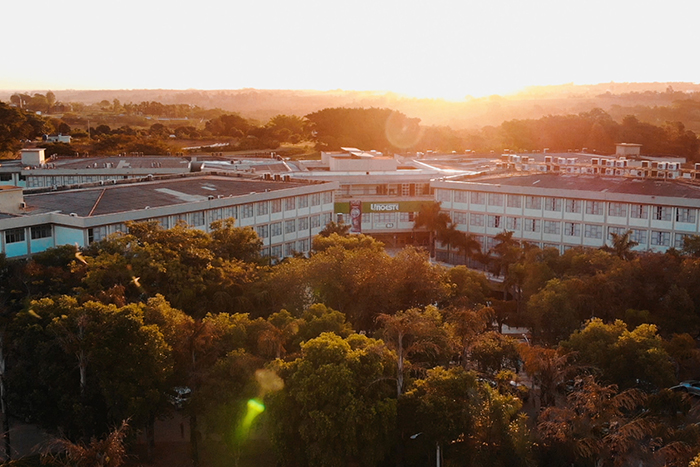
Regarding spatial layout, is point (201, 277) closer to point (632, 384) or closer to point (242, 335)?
point (242, 335)

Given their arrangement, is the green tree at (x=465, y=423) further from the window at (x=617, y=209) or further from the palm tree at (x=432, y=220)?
the palm tree at (x=432, y=220)

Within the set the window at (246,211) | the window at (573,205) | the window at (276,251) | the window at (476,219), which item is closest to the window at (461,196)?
the window at (476,219)

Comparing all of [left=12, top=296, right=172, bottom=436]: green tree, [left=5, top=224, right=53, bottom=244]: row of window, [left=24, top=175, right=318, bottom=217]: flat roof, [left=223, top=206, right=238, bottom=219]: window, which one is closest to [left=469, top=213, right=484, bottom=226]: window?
[left=24, top=175, right=318, bottom=217]: flat roof

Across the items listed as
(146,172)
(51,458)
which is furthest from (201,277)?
(146,172)

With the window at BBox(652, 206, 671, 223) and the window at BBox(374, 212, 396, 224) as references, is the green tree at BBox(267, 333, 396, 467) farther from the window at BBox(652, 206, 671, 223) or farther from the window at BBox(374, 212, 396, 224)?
the window at BBox(374, 212, 396, 224)

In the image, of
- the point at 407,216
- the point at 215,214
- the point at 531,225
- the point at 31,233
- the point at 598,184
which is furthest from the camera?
the point at 407,216

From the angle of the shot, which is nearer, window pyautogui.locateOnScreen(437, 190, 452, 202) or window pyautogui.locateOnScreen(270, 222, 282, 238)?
window pyautogui.locateOnScreen(270, 222, 282, 238)

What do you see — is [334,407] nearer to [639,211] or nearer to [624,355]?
[624,355]

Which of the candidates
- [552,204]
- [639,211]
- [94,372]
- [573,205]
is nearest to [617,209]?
[639,211]

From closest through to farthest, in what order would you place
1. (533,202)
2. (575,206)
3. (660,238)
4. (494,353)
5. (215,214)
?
(494,353), (215,214), (660,238), (575,206), (533,202)
